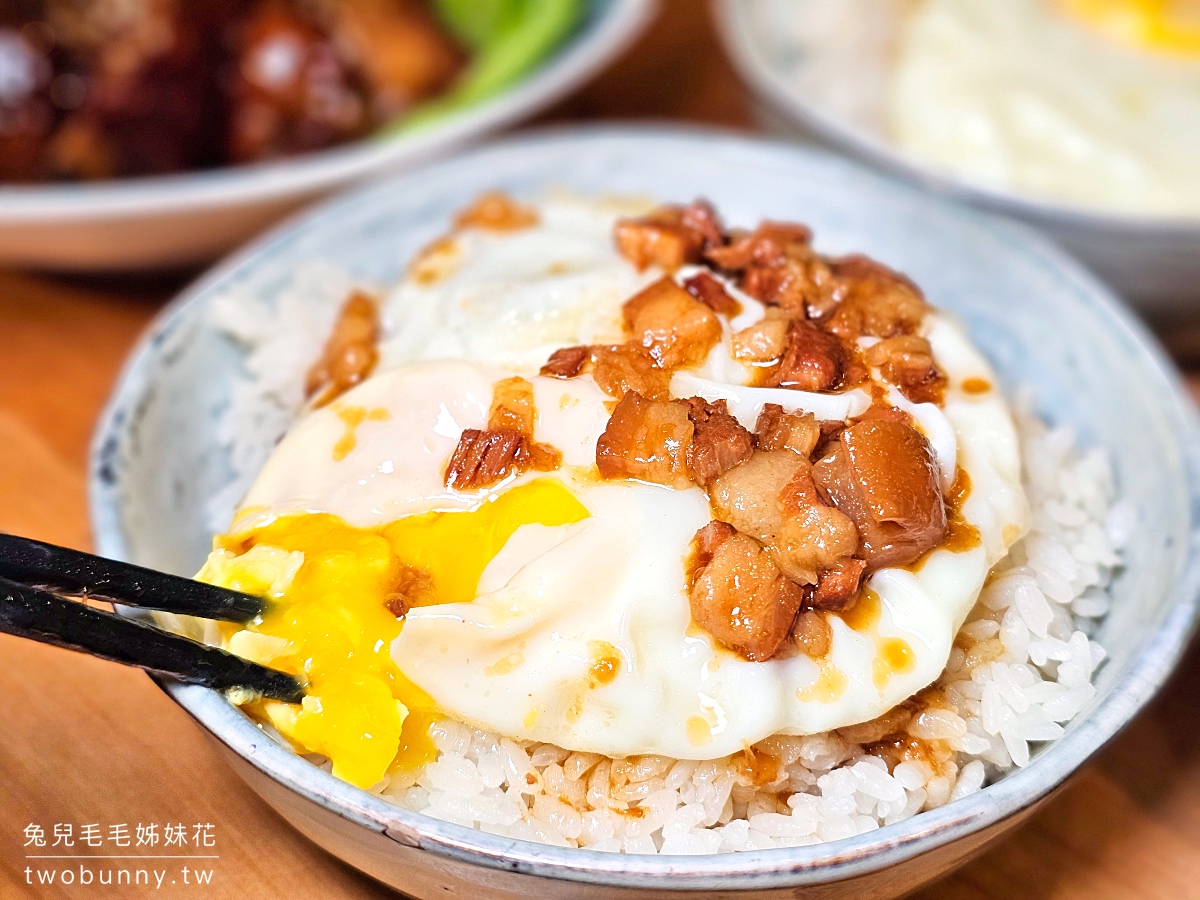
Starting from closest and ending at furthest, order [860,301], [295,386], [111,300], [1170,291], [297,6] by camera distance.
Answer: [860,301] → [295,386] → [1170,291] → [111,300] → [297,6]

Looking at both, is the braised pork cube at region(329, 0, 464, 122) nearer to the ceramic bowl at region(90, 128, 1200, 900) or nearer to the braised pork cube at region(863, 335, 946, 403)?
the ceramic bowl at region(90, 128, 1200, 900)

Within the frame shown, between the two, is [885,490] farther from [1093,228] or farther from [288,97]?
[288,97]

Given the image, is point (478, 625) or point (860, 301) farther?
point (860, 301)

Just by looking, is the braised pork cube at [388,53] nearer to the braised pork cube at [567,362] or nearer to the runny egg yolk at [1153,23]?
the braised pork cube at [567,362]

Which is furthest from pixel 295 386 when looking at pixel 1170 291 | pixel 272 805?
pixel 1170 291

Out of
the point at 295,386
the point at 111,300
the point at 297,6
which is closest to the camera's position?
the point at 295,386

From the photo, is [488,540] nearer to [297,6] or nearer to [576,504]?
[576,504]

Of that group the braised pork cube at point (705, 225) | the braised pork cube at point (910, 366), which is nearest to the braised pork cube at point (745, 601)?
the braised pork cube at point (910, 366)

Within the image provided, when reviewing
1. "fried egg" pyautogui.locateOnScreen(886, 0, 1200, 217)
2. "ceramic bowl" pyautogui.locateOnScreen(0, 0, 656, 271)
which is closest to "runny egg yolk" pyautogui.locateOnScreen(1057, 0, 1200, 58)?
"fried egg" pyautogui.locateOnScreen(886, 0, 1200, 217)
